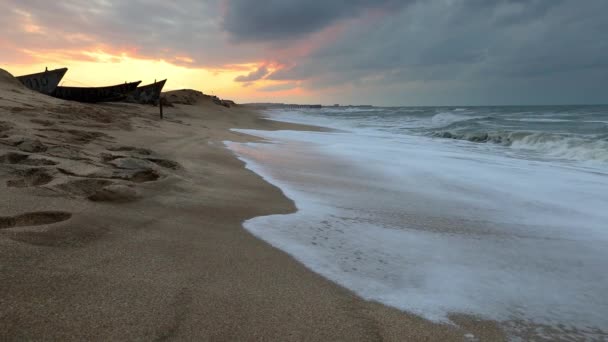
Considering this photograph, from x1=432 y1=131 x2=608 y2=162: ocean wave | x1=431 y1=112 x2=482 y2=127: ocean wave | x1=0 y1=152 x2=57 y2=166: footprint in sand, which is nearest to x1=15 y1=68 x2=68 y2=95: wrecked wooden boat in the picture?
x1=0 y1=152 x2=57 y2=166: footprint in sand

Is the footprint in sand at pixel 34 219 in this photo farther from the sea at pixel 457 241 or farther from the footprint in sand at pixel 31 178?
the sea at pixel 457 241

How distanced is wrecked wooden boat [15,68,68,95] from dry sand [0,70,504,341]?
41.6 feet

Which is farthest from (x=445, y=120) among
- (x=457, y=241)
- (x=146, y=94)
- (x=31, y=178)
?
(x=31, y=178)

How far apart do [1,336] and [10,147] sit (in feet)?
8.63

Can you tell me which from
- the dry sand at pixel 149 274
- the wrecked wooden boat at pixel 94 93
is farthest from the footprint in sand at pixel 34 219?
the wrecked wooden boat at pixel 94 93

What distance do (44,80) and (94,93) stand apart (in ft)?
6.90

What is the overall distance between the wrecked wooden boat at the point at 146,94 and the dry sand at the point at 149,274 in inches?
605

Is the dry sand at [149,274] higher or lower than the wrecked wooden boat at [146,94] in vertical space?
lower

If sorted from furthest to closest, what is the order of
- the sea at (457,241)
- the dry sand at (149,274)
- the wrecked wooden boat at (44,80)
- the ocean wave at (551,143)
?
the wrecked wooden boat at (44,80) → the ocean wave at (551,143) → the sea at (457,241) → the dry sand at (149,274)

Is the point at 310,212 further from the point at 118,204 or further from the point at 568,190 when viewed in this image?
the point at 568,190

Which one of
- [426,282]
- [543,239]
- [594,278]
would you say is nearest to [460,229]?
[543,239]

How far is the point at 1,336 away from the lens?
100cm

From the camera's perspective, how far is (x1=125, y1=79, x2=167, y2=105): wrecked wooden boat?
16.8 metres

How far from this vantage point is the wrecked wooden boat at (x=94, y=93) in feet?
48.0
